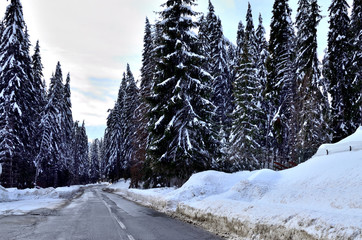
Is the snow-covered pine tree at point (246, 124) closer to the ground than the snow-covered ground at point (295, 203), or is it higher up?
higher up

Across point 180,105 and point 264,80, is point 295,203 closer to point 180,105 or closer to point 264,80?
point 180,105

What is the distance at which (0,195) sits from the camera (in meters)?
17.6

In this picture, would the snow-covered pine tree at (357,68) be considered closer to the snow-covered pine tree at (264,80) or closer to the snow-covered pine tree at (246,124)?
the snow-covered pine tree at (264,80)

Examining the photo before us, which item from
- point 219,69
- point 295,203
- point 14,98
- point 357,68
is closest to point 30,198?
point 14,98

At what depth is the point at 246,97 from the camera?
2867 cm

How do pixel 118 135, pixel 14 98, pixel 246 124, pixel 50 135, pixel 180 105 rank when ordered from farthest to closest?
pixel 118 135
pixel 50 135
pixel 14 98
pixel 246 124
pixel 180 105

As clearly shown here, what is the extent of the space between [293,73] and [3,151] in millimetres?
30230

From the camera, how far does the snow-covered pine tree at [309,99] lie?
2517 centimetres

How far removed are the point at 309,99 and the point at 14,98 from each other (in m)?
28.6

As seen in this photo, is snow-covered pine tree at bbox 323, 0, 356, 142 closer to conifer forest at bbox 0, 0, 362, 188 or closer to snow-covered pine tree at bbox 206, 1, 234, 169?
conifer forest at bbox 0, 0, 362, 188

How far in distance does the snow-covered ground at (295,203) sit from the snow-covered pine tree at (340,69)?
1662 centimetres

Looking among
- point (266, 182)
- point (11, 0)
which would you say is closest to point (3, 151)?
point (11, 0)

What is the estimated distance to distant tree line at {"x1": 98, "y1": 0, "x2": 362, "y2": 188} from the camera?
18016mm

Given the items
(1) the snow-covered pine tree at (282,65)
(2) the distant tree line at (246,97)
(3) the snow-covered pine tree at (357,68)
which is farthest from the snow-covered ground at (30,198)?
(3) the snow-covered pine tree at (357,68)
